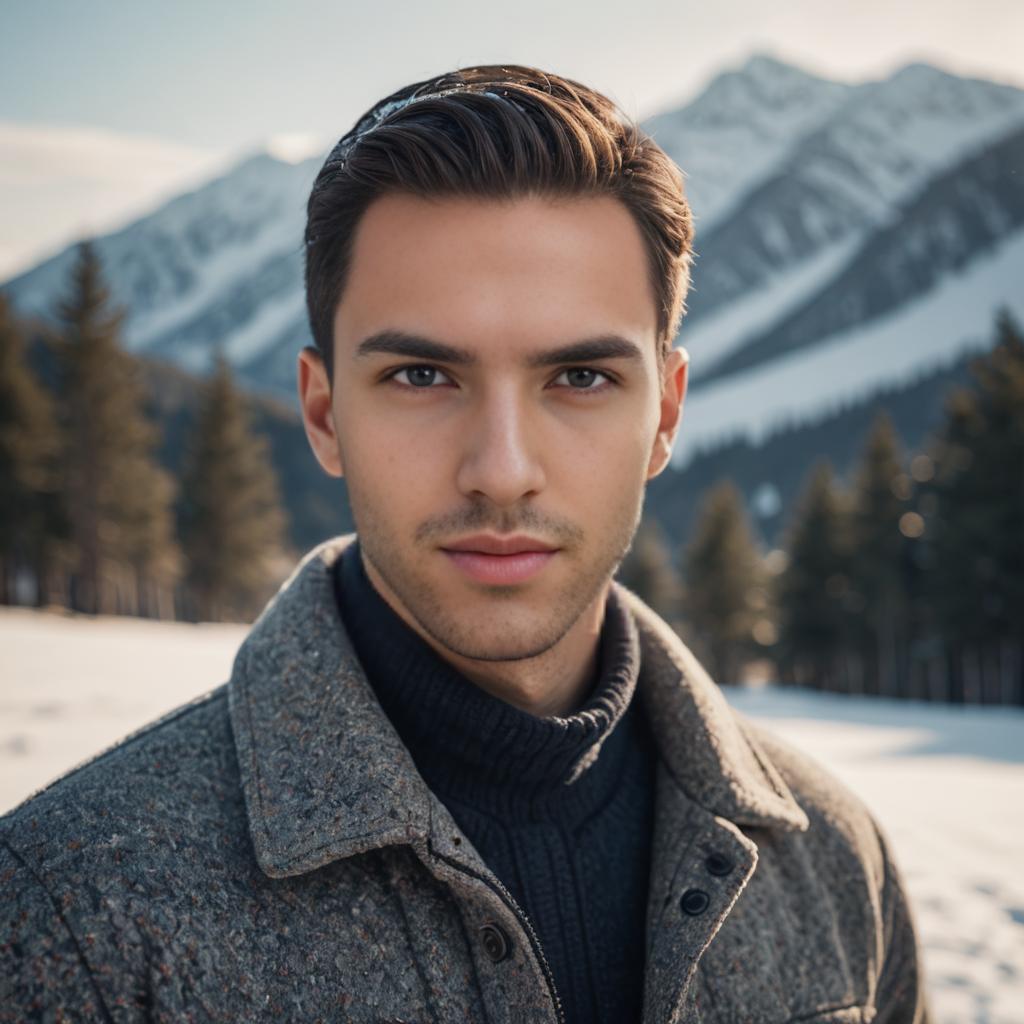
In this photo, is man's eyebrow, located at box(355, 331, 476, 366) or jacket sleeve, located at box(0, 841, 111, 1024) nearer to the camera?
jacket sleeve, located at box(0, 841, 111, 1024)

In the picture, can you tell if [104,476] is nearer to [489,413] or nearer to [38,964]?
[489,413]

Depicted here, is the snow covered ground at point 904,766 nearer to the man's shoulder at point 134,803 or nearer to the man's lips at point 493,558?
the man's shoulder at point 134,803

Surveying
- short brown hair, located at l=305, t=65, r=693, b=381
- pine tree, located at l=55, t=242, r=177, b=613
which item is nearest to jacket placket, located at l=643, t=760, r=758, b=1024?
short brown hair, located at l=305, t=65, r=693, b=381

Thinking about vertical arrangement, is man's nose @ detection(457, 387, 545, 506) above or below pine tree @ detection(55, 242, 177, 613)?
above

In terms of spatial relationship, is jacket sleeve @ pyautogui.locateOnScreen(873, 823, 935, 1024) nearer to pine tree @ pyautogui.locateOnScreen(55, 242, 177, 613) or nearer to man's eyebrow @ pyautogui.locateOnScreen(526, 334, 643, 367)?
man's eyebrow @ pyautogui.locateOnScreen(526, 334, 643, 367)

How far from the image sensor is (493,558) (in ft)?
6.79

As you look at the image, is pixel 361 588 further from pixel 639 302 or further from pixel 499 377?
pixel 639 302

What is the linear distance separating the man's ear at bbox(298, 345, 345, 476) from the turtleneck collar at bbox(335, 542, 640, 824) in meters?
0.43

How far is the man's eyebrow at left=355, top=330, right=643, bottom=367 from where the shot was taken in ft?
6.85

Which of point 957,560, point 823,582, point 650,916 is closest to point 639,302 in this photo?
point 650,916

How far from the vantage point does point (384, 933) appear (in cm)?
186

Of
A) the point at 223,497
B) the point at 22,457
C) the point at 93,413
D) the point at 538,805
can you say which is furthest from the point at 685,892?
the point at 223,497

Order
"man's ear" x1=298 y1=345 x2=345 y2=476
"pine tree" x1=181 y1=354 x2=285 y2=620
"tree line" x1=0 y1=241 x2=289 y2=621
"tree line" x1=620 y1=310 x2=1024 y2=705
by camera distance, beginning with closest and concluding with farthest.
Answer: "man's ear" x1=298 y1=345 x2=345 y2=476, "tree line" x1=620 y1=310 x2=1024 y2=705, "tree line" x1=0 y1=241 x2=289 y2=621, "pine tree" x1=181 y1=354 x2=285 y2=620

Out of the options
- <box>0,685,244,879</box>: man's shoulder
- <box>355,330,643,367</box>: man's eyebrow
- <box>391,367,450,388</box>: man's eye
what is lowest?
<box>0,685,244,879</box>: man's shoulder
